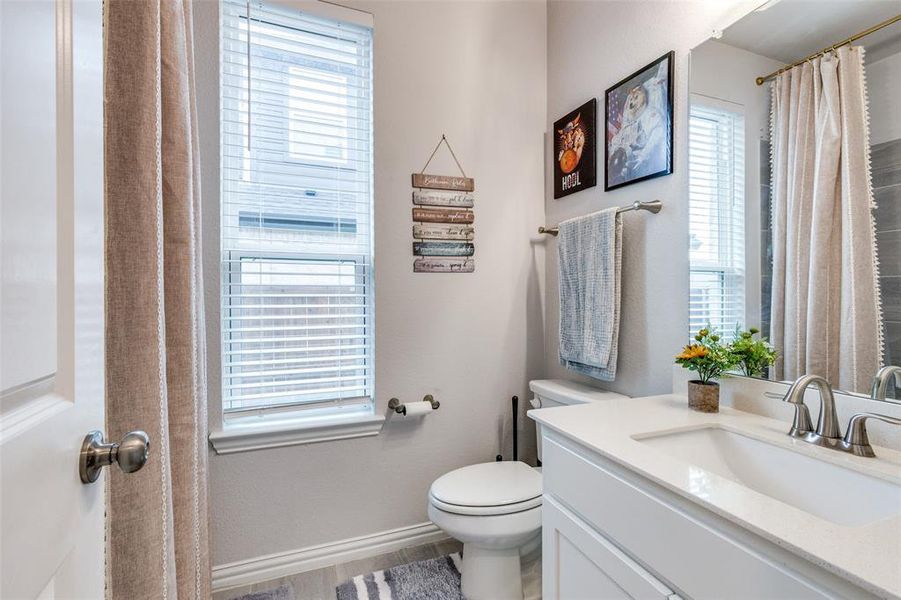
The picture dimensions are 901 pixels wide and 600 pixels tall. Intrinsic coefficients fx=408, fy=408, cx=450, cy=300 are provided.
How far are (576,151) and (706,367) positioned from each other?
109 cm

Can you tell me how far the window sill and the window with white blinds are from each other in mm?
1287

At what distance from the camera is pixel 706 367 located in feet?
3.90

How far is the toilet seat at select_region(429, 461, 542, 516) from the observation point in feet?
4.44

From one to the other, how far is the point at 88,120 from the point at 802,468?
1393mm

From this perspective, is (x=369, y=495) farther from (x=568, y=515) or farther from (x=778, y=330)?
(x=778, y=330)

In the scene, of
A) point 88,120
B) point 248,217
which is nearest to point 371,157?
point 248,217

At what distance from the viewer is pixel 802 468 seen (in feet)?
2.85

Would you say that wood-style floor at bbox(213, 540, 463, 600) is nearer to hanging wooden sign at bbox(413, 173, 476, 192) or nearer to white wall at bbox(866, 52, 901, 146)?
hanging wooden sign at bbox(413, 173, 476, 192)

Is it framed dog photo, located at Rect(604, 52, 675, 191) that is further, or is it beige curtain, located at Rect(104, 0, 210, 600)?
framed dog photo, located at Rect(604, 52, 675, 191)

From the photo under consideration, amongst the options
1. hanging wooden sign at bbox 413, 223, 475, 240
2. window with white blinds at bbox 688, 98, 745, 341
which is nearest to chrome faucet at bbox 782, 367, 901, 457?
window with white blinds at bbox 688, 98, 745, 341

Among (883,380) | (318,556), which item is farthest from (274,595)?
(883,380)

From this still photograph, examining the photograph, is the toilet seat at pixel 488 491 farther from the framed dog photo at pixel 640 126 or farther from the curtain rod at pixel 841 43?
the curtain rod at pixel 841 43

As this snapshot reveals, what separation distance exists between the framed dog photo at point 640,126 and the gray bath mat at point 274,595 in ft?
6.51

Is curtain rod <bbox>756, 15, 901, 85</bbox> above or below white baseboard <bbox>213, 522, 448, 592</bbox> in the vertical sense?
above
